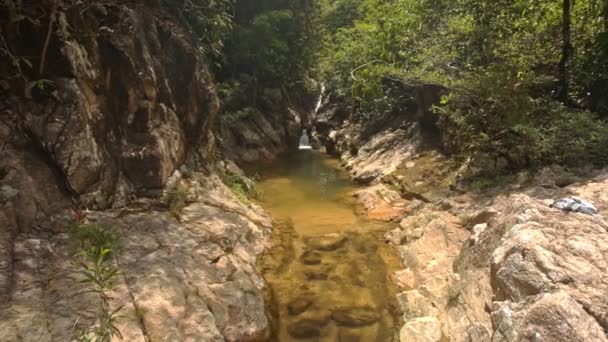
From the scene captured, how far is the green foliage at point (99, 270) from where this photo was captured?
14.9 feet

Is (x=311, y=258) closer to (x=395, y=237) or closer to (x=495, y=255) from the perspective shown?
(x=395, y=237)

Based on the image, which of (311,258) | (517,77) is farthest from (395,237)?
(517,77)

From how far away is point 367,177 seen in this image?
13719mm

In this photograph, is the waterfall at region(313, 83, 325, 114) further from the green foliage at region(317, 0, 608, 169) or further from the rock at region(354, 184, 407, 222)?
the rock at region(354, 184, 407, 222)

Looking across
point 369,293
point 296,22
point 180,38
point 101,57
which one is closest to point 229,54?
point 296,22

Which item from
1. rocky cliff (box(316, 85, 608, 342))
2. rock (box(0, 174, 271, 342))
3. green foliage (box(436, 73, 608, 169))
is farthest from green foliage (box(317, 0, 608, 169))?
rock (box(0, 174, 271, 342))

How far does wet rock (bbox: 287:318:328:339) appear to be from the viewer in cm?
576

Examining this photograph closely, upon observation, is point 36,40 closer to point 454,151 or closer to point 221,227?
point 221,227

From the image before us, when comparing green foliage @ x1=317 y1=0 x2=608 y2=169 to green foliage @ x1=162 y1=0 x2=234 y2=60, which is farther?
green foliage @ x1=162 y1=0 x2=234 y2=60

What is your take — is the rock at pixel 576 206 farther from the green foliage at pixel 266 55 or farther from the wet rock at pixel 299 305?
the green foliage at pixel 266 55

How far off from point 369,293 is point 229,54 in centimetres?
1514

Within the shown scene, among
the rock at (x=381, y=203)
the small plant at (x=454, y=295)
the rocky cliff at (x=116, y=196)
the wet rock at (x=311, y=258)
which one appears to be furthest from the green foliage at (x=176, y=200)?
the small plant at (x=454, y=295)

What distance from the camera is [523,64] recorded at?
988 centimetres

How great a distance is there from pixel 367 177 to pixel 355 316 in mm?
7957
